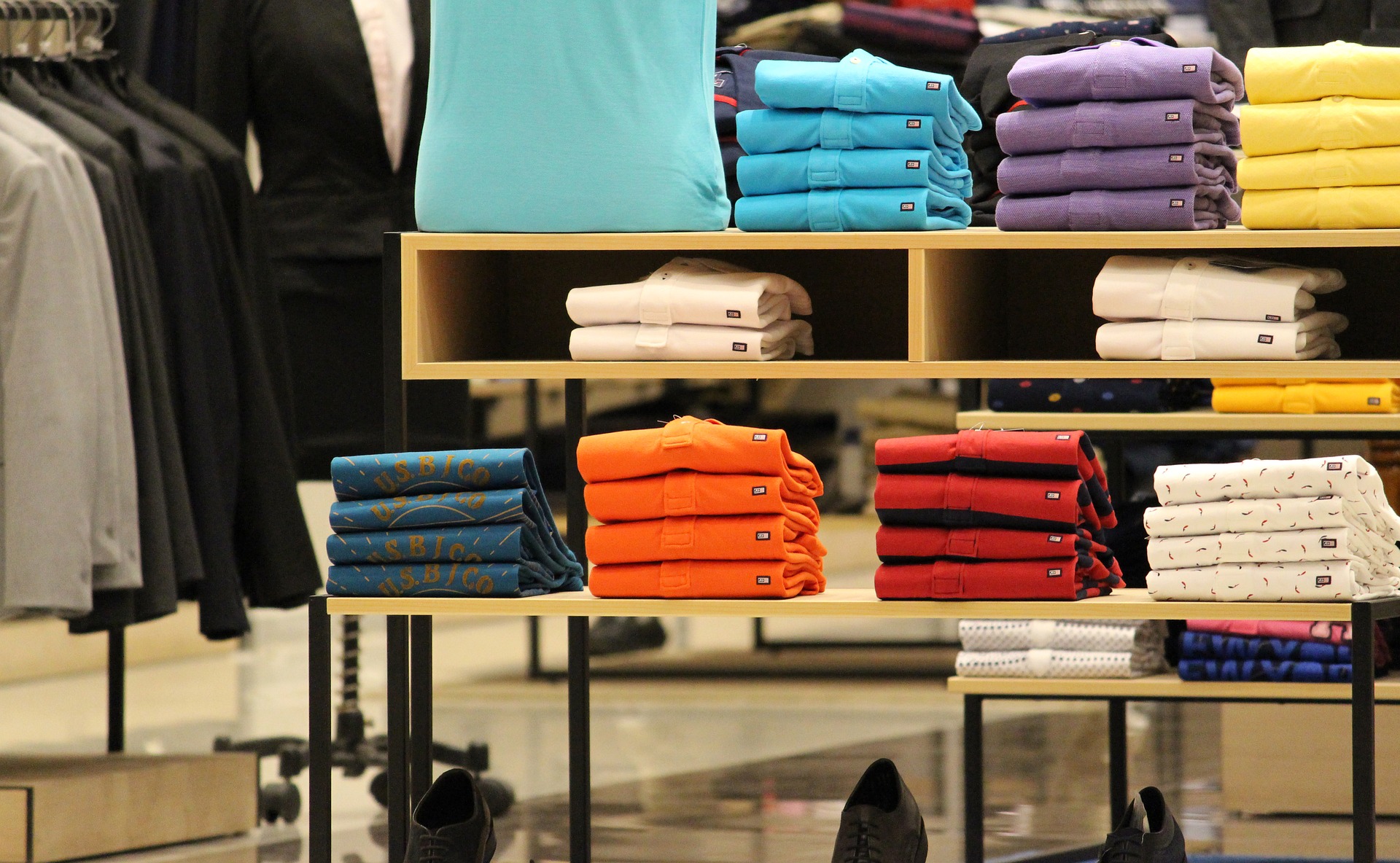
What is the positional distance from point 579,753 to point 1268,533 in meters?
1.35

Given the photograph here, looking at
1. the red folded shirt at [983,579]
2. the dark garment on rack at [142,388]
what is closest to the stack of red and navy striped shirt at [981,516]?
the red folded shirt at [983,579]

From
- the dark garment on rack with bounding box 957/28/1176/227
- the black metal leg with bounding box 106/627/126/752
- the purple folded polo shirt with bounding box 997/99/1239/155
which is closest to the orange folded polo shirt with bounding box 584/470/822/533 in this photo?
the purple folded polo shirt with bounding box 997/99/1239/155

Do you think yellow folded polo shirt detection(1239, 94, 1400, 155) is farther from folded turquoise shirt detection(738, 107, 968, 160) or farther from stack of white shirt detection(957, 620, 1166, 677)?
stack of white shirt detection(957, 620, 1166, 677)

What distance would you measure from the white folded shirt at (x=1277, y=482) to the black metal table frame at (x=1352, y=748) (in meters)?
0.16

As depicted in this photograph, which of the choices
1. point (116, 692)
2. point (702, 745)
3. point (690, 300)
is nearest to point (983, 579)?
point (690, 300)

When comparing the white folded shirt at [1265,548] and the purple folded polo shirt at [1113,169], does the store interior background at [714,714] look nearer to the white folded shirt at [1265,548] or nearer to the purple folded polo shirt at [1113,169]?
the white folded shirt at [1265,548]

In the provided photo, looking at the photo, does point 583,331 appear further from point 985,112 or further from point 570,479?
point 985,112

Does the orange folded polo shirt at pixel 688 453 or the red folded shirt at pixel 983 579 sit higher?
the orange folded polo shirt at pixel 688 453

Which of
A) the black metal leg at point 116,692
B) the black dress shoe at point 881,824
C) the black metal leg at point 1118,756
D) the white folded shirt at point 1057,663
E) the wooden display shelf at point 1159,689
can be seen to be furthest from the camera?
the black metal leg at point 116,692

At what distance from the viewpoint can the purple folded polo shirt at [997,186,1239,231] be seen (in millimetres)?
2848

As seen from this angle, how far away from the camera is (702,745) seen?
18.6ft

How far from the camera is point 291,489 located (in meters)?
4.31

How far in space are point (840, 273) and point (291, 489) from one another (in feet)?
4.95

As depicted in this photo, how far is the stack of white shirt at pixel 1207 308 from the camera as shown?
9.47 ft
